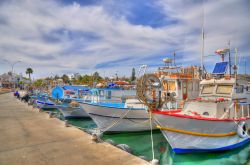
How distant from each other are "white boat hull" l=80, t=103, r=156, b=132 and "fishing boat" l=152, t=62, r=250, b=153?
3268 mm

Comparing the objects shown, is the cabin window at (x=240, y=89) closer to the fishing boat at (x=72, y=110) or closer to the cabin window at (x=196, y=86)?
the cabin window at (x=196, y=86)

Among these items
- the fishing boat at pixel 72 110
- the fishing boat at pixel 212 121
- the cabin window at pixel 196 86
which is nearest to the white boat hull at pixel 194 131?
the fishing boat at pixel 212 121

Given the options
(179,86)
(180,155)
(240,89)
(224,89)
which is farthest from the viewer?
(179,86)

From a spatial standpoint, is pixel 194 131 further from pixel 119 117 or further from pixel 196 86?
pixel 196 86

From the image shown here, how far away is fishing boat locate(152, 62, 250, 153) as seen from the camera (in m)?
8.64

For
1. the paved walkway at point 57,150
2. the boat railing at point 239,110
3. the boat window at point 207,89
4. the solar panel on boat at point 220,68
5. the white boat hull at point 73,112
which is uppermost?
the solar panel on boat at point 220,68

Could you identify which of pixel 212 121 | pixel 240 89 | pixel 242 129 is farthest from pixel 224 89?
pixel 212 121

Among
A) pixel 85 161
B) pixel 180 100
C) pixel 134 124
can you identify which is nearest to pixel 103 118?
pixel 134 124

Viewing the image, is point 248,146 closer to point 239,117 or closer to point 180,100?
point 239,117

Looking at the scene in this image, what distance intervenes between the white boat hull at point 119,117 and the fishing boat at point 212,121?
10.7 feet

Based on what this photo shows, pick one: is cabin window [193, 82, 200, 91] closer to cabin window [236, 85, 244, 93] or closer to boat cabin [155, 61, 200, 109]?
boat cabin [155, 61, 200, 109]

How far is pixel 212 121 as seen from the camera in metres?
8.53

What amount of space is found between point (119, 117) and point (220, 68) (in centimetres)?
678

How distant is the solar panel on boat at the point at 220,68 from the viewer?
37.9 feet
